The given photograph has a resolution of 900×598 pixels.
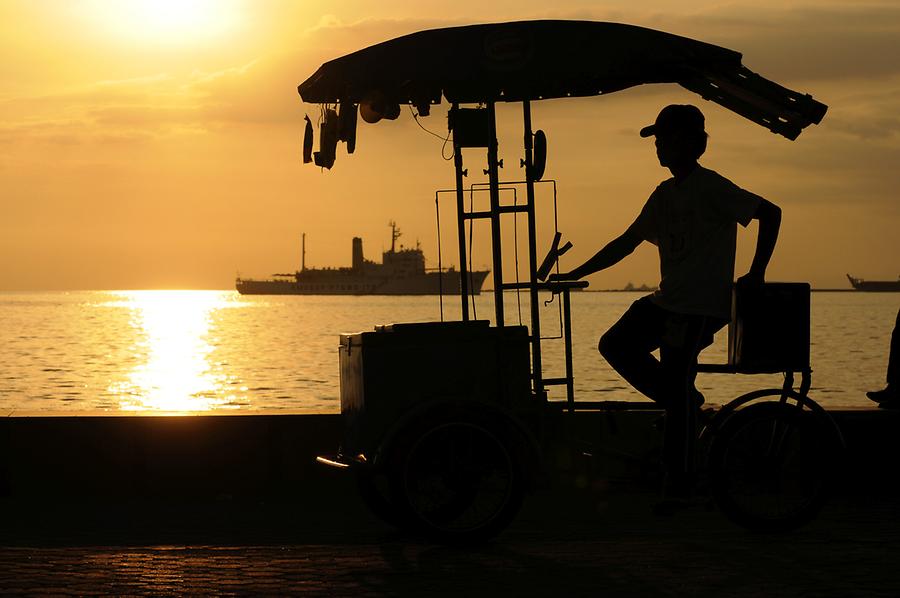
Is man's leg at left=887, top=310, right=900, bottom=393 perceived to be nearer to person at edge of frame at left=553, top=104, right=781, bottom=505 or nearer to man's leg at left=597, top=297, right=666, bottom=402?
person at edge of frame at left=553, top=104, right=781, bottom=505

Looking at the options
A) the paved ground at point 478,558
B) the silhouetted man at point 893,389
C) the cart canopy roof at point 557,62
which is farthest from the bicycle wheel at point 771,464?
the silhouetted man at point 893,389

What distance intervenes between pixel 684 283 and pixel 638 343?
1.21 feet

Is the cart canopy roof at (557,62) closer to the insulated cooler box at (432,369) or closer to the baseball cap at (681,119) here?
the baseball cap at (681,119)

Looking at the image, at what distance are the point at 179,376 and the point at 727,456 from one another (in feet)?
170

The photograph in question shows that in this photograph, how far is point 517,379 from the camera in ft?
25.1

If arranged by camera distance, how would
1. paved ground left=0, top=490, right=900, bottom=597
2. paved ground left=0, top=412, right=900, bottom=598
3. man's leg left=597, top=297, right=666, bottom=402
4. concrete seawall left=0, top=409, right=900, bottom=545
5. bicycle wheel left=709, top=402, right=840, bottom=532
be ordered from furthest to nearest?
concrete seawall left=0, top=409, right=900, bottom=545 < bicycle wheel left=709, top=402, right=840, bottom=532 < man's leg left=597, top=297, right=666, bottom=402 < paved ground left=0, top=412, right=900, bottom=598 < paved ground left=0, top=490, right=900, bottom=597

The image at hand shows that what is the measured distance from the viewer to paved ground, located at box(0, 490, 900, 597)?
617 cm

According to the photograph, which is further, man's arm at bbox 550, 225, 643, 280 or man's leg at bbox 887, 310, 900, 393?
man's leg at bbox 887, 310, 900, 393

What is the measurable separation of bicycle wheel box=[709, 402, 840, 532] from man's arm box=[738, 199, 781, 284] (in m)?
0.67

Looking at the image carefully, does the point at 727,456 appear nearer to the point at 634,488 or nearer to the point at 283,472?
the point at 634,488

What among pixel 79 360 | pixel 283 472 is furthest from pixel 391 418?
pixel 79 360

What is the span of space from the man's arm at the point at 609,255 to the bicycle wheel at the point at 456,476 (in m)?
0.98

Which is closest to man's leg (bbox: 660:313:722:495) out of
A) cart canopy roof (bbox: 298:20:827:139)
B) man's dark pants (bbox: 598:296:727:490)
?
man's dark pants (bbox: 598:296:727:490)

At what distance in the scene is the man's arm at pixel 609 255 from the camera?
782cm
